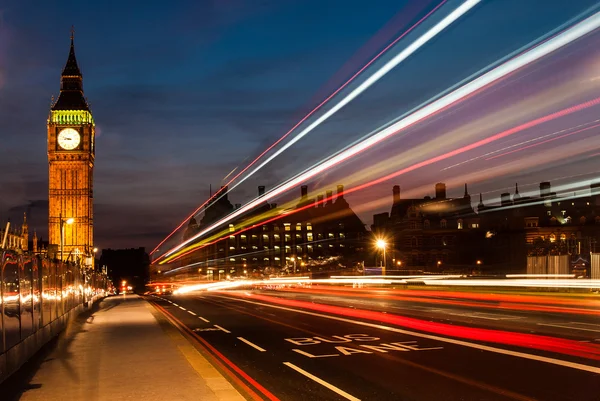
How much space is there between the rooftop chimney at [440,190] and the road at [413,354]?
9845 cm

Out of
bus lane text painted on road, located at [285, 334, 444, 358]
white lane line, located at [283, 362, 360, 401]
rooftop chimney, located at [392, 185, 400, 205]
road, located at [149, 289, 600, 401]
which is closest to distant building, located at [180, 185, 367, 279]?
rooftop chimney, located at [392, 185, 400, 205]

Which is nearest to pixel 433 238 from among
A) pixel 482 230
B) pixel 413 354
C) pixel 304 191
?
pixel 482 230

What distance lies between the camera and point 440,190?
12369 cm

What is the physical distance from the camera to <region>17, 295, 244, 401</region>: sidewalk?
410 inches

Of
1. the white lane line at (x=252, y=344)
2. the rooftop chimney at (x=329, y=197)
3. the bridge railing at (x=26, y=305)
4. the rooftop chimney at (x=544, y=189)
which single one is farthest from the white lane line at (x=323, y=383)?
the rooftop chimney at (x=329, y=197)

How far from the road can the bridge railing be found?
4.07 m

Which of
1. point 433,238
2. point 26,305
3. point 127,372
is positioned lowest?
point 127,372

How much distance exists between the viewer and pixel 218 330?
21891mm

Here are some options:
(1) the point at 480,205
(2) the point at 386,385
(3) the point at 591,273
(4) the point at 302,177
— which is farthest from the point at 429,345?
(1) the point at 480,205

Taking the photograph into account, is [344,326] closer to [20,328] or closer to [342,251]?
[20,328]

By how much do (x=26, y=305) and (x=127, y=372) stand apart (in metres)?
3.19

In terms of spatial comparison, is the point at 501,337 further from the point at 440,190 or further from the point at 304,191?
the point at 304,191

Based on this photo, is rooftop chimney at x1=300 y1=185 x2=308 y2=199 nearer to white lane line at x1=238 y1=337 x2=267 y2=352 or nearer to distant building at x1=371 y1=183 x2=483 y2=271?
distant building at x1=371 y1=183 x2=483 y2=271

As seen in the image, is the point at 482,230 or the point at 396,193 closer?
the point at 482,230
